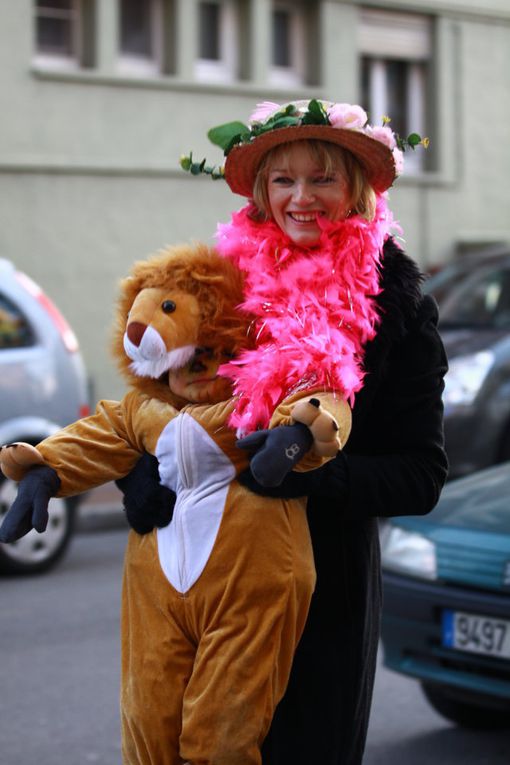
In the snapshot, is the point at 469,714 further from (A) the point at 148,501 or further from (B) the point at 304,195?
(B) the point at 304,195

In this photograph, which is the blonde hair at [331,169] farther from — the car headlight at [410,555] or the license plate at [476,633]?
the car headlight at [410,555]

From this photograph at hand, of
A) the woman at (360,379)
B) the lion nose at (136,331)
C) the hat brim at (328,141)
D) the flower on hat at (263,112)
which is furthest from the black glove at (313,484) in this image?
the flower on hat at (263,112)

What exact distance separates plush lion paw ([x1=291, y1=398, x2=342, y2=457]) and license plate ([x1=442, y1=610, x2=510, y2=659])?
Result: 2.26 meters

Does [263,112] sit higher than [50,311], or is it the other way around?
[263,112]

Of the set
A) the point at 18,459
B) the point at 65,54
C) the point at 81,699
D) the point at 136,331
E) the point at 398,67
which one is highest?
the point at 398,67

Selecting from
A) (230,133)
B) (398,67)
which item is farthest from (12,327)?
(398,67)

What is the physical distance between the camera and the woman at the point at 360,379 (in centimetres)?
251

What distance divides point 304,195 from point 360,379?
36cm

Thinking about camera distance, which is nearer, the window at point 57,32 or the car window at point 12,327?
the car window at point 12,327

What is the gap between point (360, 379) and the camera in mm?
2465

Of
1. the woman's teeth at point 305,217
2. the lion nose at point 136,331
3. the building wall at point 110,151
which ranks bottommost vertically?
the lion nose at point 136,331

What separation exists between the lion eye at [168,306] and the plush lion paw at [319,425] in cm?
43

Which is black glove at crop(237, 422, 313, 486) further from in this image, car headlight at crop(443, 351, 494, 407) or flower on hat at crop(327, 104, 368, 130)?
car headlight at crop(443, 351, 494, 407)

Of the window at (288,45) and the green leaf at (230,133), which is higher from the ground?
the window at (288,45)
